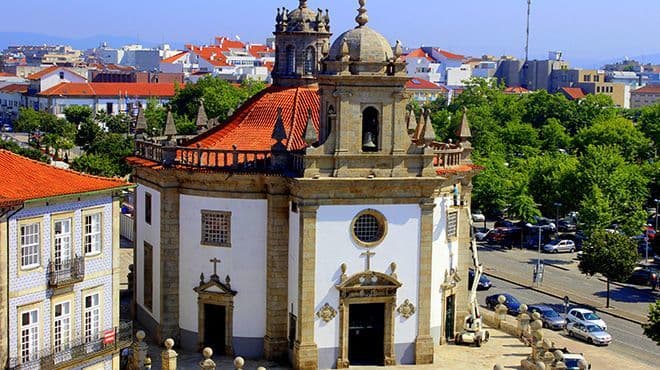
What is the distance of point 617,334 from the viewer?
50.8 metres

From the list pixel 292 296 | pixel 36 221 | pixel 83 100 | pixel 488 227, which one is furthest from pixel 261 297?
pixel 83 100

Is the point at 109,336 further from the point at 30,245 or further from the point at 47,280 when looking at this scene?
the point at 30,245

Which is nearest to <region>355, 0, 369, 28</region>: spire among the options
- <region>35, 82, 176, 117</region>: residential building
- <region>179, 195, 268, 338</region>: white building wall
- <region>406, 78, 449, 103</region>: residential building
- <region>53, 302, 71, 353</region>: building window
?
<region>179, 195, 268, 338</region>: white building wall

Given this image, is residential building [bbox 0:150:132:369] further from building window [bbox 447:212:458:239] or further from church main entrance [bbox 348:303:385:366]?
building window [bbox 447:212:458:239]

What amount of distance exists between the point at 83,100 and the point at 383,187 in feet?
371

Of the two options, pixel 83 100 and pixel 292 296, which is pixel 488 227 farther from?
pixel 83 100

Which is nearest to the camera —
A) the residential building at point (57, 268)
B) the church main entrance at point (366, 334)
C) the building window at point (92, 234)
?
the residential building at point (57, 268)

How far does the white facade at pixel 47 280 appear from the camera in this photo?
29984 millimetres

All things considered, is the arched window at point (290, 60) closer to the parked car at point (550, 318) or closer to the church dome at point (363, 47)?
the church dome at point (363, 47)

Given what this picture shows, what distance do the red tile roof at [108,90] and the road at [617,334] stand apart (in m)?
97.3

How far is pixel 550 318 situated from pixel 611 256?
27.5ft

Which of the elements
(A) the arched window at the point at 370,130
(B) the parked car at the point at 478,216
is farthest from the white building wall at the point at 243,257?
(B) the parked car at the point at 478,216

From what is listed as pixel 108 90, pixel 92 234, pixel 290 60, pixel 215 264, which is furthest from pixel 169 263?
pixel 108 90

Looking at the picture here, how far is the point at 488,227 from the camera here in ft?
281
